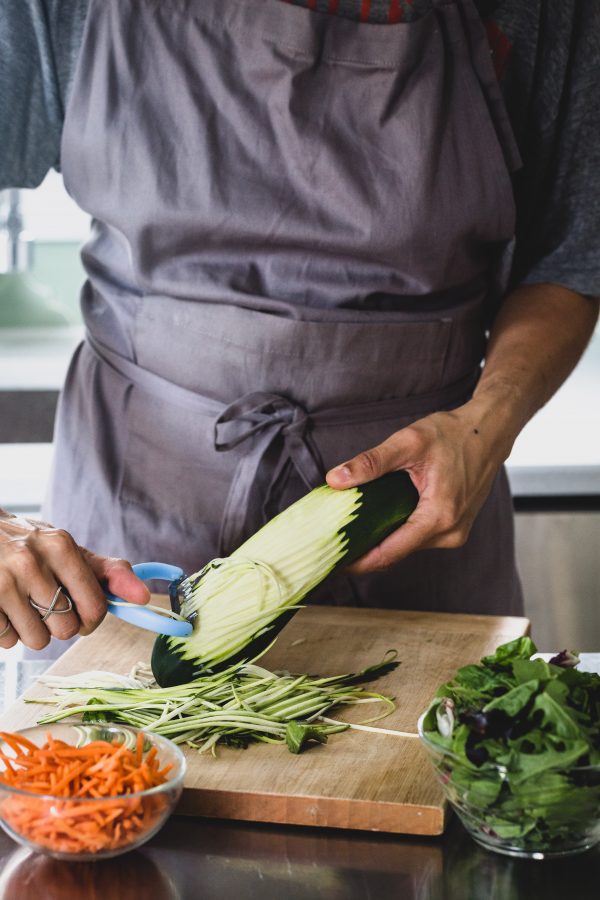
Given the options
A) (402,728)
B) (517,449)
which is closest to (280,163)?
(402,728)

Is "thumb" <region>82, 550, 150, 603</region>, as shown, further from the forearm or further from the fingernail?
the forearm

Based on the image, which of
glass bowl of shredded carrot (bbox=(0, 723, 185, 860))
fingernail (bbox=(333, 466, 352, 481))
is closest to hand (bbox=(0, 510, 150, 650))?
glass bowl of shredded carrot (bbox=(0, 723, 185, 860))

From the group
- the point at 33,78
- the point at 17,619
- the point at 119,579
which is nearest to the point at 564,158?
the point at 33,78

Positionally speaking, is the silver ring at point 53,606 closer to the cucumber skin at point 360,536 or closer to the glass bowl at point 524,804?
the cucumber skin at point 360,536

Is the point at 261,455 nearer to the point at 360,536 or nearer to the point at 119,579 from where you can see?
the point at 360,536

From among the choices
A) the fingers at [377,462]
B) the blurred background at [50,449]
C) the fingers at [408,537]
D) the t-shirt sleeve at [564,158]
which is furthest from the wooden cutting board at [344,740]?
the blurred background at [50,449]

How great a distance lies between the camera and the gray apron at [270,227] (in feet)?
5.86

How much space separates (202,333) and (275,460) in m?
0.22

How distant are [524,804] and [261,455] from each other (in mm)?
825

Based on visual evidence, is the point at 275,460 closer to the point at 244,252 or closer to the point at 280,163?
the point at 244,252

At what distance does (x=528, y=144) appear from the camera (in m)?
2.04

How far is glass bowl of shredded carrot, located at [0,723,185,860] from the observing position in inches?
43.7

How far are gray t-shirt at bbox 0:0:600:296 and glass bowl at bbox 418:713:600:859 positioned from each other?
3.68 ft

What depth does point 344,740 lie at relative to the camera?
145cm
